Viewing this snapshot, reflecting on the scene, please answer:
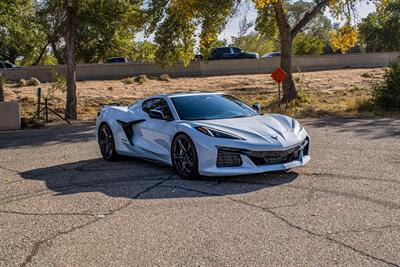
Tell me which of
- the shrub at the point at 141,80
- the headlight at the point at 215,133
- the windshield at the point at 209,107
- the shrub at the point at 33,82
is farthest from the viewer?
the shrub at the point at 141,80

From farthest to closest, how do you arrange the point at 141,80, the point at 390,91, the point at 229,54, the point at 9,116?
the point at 229,54 < the point at 141,80 < the point at 390,91 < the point at 9,116

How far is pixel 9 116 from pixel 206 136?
1258 centimetres

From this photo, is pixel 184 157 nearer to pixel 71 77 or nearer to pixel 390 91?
pixel 390 91

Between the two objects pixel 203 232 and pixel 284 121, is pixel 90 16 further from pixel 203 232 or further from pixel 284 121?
pixel 203 232

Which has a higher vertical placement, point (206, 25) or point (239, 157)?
point (206, 25)

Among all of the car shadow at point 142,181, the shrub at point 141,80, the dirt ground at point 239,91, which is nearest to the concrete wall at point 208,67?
the dirt ground at point 239,91

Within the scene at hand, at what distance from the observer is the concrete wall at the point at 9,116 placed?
1831 cm

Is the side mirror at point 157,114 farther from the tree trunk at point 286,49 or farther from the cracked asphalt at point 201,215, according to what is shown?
the tree trunk at point 286,49

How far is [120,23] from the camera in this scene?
22094 millimetres

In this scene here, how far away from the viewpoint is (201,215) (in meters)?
6.00

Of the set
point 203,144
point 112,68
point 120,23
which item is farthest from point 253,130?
point 112,68

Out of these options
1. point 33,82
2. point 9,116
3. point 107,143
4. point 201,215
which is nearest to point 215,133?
point 201,215

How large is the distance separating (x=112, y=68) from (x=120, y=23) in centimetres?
1417

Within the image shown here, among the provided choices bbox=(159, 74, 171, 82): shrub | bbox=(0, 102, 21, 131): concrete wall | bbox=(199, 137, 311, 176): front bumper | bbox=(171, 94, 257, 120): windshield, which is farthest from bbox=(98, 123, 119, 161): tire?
bbox=(159, 74, 171, 82): shrub
